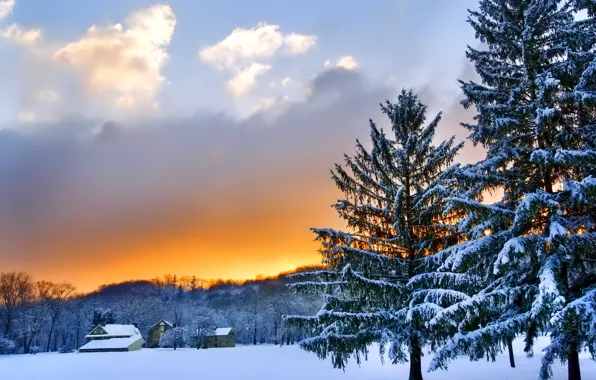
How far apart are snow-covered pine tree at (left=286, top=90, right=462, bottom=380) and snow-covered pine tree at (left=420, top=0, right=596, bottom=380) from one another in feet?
5.10

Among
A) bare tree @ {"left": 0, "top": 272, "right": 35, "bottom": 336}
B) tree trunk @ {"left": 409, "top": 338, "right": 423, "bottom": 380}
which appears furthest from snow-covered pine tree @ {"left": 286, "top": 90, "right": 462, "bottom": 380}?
bare tree @ {"left": 0, "top": 272, "right": 35, "bottom": 336}

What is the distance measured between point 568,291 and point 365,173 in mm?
7157

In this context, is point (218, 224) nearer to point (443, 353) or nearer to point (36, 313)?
point (443, 353)

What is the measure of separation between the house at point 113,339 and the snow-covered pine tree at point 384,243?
178 ft

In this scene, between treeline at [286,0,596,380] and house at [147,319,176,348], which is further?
house at [147,319,176,348]

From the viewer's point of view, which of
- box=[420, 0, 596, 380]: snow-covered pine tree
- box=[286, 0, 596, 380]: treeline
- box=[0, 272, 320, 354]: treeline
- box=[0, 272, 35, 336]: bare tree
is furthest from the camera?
box=[0, 272, 320, 354]: treeline

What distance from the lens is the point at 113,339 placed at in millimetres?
57625

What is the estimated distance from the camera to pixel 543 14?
32.3 feet

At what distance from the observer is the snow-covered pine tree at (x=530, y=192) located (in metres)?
7.39

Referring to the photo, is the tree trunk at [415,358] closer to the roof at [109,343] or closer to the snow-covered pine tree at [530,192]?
the snow-covered pine tree at [530,192]

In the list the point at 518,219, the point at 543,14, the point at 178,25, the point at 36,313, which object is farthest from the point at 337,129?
the point at 36,313

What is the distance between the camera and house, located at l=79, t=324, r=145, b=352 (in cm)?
5462

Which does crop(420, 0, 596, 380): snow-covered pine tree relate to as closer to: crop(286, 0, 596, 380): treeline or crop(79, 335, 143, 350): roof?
crop(286, 0, 596, 380): treeline

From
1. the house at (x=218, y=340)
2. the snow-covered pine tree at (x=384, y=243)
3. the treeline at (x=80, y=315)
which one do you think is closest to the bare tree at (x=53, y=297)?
the treeline at (x=80, y=315)
